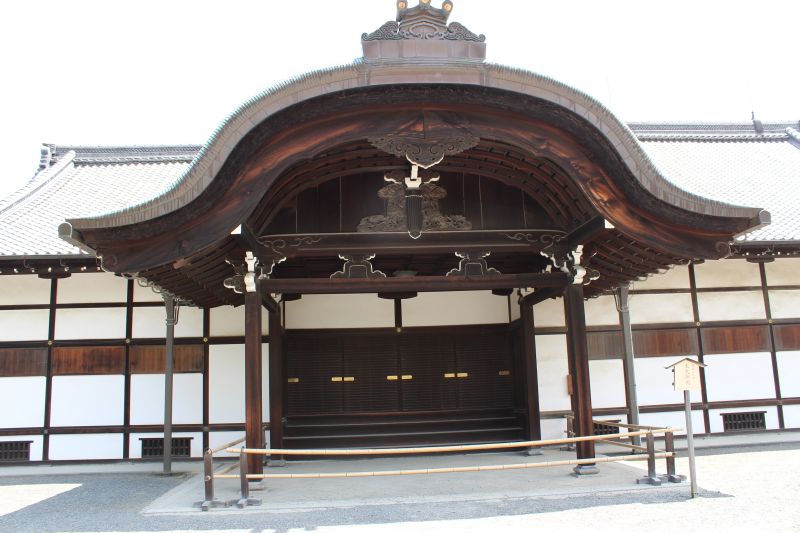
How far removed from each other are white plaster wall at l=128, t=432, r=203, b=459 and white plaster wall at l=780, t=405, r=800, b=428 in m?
10.4

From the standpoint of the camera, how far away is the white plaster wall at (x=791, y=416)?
11891 mm

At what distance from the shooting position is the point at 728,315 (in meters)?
12.1

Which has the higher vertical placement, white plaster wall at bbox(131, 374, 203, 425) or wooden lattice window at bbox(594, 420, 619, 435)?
white plaster wall at bbox(131, 374, 203, 425)

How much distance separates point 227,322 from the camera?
38.2ft

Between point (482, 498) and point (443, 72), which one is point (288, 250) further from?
point (482, 498)

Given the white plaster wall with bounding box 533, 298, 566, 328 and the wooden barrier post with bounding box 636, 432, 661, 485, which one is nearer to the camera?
the wooden barrier post with bounding box 636, 432, 661, 485

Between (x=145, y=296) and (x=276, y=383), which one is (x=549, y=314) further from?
(x=145, y=296)

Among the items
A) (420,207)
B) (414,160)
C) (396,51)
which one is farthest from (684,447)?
(396,51)

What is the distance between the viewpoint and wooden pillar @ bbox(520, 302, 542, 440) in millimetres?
11039

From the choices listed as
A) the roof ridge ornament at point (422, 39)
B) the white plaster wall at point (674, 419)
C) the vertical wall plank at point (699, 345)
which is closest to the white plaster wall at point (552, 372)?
the white plaster wall at point (674, 419)

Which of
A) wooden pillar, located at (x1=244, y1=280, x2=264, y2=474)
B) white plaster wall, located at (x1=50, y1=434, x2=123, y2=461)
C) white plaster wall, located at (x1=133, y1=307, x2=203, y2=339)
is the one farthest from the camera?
white plaster wall, located at (x1=133, y1=307, x2=203, y2=339)

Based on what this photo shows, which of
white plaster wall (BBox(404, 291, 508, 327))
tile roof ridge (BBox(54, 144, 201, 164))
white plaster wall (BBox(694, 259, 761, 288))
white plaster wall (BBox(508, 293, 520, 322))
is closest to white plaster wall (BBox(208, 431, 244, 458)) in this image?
white plaster wall (BBox(404, 291, 508, 327))

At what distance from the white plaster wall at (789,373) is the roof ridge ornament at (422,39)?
342 inches

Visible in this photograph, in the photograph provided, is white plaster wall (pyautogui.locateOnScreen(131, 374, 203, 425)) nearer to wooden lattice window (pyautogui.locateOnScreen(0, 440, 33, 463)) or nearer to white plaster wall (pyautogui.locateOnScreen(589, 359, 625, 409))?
wooden lattice window (pyautogui.locateOnScreen(0, 440, 33, 463))
